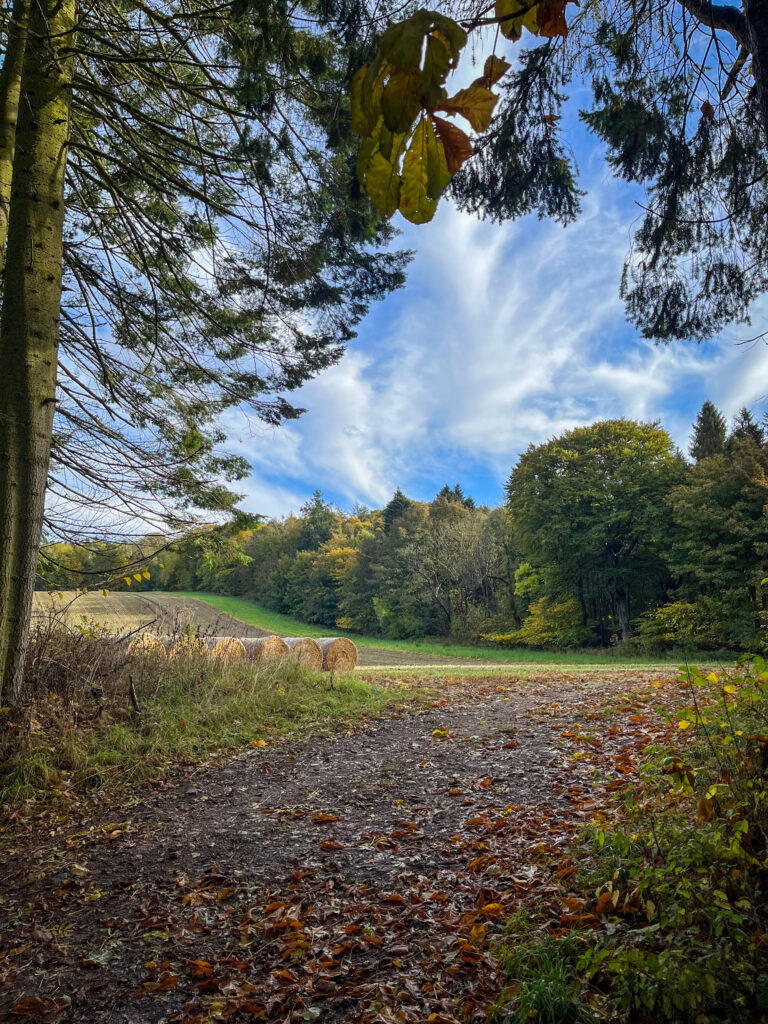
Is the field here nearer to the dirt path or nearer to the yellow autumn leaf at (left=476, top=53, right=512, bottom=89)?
the dirt path

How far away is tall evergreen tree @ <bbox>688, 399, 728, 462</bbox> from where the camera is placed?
30.3 metres

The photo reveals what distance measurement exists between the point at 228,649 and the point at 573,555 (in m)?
21.3

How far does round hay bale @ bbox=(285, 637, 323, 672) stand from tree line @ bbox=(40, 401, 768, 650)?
2878mm

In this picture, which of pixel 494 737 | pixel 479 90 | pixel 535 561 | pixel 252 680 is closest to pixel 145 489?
pixel 252 680

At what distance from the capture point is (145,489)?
22.2ft

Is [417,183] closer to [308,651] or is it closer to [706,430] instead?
[308,651]

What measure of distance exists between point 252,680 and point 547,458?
23.2 m

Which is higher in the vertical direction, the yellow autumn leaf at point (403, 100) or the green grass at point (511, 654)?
the yellow autumn leaf at point (403, 100)

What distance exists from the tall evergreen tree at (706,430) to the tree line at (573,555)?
0.07 m

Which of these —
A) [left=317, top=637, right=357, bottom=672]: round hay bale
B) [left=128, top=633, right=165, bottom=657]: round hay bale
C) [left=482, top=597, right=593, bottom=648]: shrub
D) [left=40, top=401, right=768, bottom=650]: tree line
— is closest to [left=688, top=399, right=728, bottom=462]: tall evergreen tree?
[left=40, top=401, right=768, bottom=650]: tree line

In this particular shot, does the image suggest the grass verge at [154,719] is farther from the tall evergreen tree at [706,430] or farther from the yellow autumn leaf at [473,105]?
the tall evergreen tree at [706,430]

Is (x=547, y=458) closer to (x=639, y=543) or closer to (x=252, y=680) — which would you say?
(x=639, y=543)

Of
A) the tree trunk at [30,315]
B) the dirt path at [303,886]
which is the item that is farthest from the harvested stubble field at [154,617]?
the dirt path at [303,886]

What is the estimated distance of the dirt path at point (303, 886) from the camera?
2.29m
